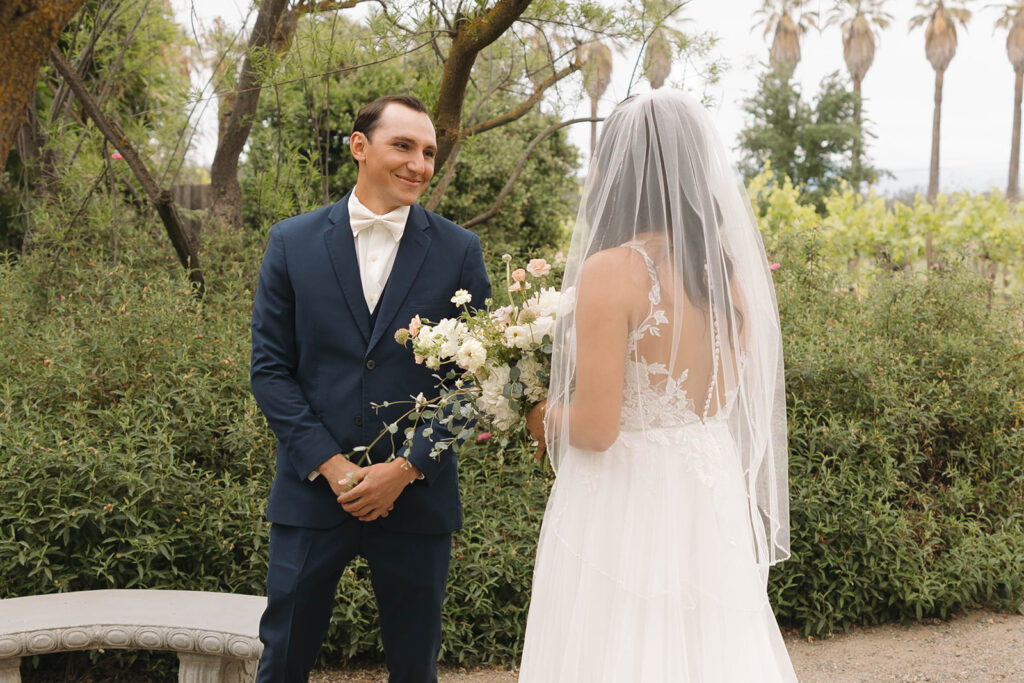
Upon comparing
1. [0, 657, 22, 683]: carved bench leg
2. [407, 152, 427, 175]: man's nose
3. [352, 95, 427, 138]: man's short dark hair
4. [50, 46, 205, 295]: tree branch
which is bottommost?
[0, 657, 22, 683]: carved bench leg

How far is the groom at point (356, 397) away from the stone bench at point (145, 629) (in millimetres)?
582

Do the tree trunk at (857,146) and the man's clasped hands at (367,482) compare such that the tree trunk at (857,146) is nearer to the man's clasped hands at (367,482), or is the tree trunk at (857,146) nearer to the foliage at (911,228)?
the foliage at (911,228)

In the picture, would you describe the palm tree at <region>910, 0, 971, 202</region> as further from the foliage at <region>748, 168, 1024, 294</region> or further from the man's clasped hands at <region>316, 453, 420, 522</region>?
the man's clasped hands at <region>316, 453, 420, 522</region>

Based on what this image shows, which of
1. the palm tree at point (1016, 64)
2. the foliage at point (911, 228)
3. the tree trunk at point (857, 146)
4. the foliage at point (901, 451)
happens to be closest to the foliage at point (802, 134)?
the tree trunk at point (857, 146)

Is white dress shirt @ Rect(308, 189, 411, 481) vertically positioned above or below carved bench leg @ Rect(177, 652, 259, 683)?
above

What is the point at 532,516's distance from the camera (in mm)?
4500

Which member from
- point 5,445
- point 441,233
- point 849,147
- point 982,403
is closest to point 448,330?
point 441,233

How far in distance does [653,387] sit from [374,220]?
96 centimetres

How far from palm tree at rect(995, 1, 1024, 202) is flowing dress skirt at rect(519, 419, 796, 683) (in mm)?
33373

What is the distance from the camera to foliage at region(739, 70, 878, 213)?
27.8 metres

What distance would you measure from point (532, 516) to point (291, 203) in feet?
8.72

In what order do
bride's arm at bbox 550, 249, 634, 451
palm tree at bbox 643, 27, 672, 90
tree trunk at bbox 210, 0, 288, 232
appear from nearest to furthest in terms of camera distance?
1. bride's arm at bbox 550, 249, 634, 451
2. palm tree at bbox 643, 27, 672, 90
3. tree trunk at bbox 210, 0, 288, 232

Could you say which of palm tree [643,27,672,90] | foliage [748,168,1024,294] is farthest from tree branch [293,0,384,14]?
foliage [748,168,1024,294]

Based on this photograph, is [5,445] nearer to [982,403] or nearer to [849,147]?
[982,403]
